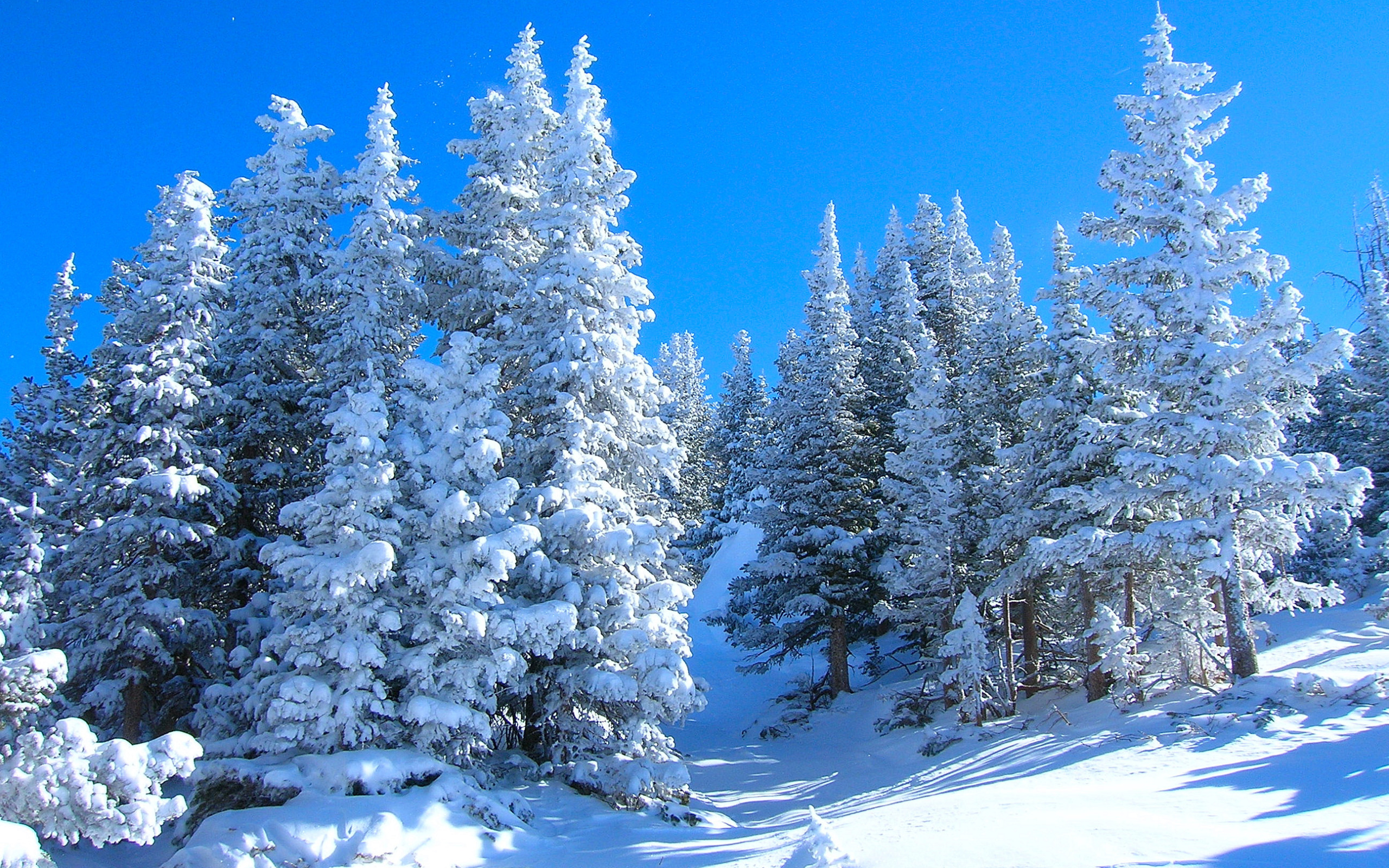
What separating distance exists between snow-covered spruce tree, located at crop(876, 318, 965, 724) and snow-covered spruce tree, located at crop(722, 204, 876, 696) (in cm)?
205

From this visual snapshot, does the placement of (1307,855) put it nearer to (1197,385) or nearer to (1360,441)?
(1197,385)

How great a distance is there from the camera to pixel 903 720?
23.4 meters

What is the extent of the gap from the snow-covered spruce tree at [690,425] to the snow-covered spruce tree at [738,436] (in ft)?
4.01

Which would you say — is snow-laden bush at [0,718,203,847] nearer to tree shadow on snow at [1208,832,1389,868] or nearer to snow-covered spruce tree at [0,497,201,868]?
snow-covered spruce tree at [0,497,201,868]

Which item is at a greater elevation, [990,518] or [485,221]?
[485,221]

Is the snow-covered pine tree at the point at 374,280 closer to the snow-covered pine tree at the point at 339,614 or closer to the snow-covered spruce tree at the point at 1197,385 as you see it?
the snow-covered pine tree at the point at 339,614

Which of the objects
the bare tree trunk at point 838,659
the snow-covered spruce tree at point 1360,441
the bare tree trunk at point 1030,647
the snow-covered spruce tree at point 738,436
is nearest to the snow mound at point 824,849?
the bare tree trunk at point 1030,647

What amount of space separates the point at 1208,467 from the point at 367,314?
19.0 m

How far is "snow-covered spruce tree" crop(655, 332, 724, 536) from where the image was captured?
49.8 m

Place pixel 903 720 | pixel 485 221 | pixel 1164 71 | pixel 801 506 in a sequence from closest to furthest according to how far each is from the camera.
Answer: pixel 1164 71
pixel 485 221
pixel 903 720
pixel 801 506

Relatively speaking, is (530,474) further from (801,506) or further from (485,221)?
(801,506)

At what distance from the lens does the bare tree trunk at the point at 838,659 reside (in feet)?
87.7

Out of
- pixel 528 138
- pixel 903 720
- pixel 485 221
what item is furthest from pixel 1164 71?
pixel 903 720

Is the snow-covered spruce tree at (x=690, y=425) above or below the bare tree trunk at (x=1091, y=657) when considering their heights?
above
